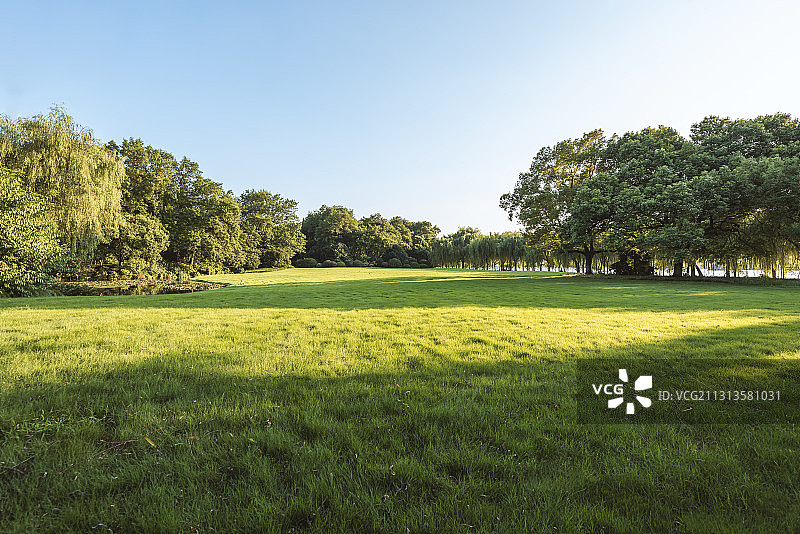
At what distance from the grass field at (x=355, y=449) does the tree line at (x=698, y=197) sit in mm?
20643

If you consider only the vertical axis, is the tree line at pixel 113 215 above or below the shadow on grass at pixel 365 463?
above

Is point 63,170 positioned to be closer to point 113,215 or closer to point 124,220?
point 113,215

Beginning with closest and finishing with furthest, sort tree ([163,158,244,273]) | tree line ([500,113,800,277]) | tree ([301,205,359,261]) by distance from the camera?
tree line ([500,113,800,277]), tree ([163,158,244,273]), tree ([301,205,359,261])

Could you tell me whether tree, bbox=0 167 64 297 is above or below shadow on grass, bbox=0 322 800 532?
above

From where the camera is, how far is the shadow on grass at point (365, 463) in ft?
5.88

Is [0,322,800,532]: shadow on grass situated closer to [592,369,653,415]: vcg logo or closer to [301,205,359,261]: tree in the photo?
[592,369,653,415]: vcg logo

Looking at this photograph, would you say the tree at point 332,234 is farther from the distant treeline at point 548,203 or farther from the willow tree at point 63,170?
the willow tree at point 63,170

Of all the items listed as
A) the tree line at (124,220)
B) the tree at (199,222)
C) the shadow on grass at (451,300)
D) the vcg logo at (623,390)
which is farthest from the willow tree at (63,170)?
the vcg logo at (623,390)

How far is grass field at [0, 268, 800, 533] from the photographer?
5.91 ft

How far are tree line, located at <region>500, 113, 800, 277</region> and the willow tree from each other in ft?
108

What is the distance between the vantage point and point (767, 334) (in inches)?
238

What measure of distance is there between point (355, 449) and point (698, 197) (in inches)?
1115

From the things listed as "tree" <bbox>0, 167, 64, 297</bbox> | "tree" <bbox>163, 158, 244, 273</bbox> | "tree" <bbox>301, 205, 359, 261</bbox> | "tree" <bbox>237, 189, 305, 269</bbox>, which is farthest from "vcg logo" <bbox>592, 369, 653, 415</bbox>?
"tree" <bbox>301, 205, 359, 261</bbox>

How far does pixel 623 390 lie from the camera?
12.1 ft
